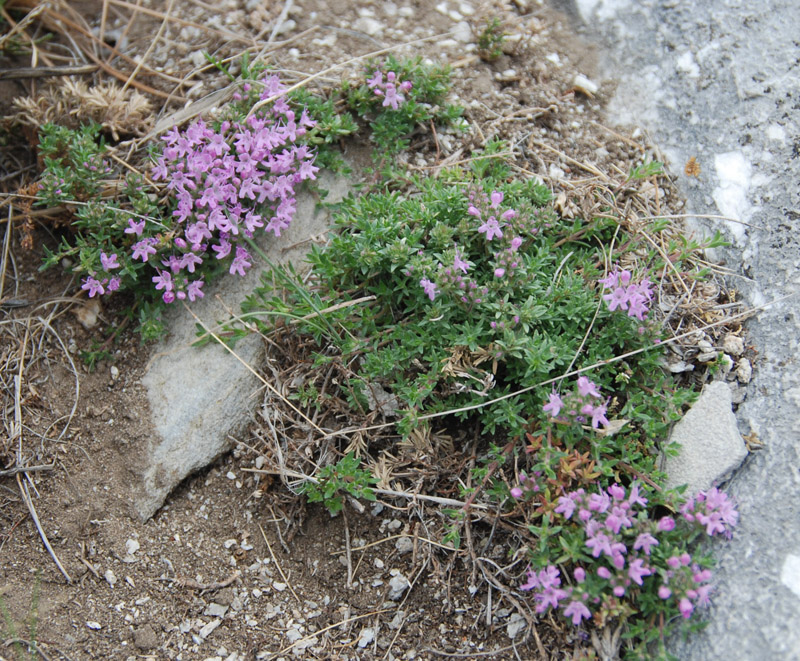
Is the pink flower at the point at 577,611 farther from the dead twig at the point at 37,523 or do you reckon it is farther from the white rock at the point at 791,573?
the dead twig at the point at 37,523

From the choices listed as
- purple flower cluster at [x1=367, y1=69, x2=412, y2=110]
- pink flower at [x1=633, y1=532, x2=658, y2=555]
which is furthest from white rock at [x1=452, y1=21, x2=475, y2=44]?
pink flower at [x1=633, y1=532, x2=658, y2=555]

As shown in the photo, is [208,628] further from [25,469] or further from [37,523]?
[25,469]

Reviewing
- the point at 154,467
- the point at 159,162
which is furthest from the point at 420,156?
the point at 154,467

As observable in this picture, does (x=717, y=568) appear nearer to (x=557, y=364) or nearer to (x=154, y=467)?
(x=557, y=364)

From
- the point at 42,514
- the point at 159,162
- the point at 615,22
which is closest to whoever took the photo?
the point at 42,514

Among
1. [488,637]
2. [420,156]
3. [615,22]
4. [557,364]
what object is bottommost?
[488,637]

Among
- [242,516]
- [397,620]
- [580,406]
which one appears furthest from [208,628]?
[580,406]

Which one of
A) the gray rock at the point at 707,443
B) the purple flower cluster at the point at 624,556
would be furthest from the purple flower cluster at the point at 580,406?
the gray rock at the point at 707,443
